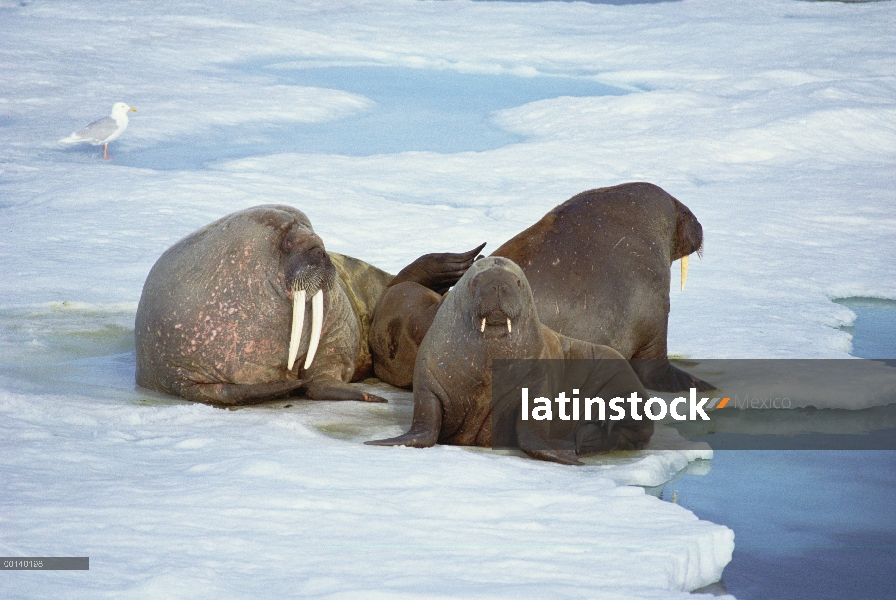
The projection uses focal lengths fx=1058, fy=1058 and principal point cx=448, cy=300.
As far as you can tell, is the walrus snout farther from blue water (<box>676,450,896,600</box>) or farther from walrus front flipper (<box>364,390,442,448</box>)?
blue water (<box>676,450,896,600</box>)

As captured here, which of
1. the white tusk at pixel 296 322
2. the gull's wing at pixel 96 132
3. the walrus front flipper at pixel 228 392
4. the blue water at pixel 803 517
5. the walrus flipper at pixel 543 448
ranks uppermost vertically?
the gull's wing at pixel 96 132

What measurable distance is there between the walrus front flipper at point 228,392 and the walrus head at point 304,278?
18 cm

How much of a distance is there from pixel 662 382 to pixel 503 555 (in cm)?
249

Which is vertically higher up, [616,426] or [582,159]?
[582,159]

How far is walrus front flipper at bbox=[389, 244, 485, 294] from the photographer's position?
5.66 metres

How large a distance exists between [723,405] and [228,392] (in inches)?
93.1

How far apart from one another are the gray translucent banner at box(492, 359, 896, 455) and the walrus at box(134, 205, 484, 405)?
958mm

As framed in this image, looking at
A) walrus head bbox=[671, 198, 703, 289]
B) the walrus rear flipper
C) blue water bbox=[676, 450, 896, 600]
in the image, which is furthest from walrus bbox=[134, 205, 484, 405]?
walrus head bbox=[671, 198, 703, 289]

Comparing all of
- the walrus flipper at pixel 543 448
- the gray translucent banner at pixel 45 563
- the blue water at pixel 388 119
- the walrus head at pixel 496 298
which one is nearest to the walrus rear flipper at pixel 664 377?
the walrus flipper at pixel 543 448

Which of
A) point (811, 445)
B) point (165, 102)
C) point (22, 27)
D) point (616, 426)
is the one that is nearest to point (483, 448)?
point (616, 426)

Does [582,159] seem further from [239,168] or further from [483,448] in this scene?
[483,448]

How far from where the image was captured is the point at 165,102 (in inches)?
578

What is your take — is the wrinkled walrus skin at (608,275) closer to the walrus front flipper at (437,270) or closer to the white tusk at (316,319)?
the walrus front flipper at (437,270)

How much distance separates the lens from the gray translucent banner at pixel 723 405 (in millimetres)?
4379
